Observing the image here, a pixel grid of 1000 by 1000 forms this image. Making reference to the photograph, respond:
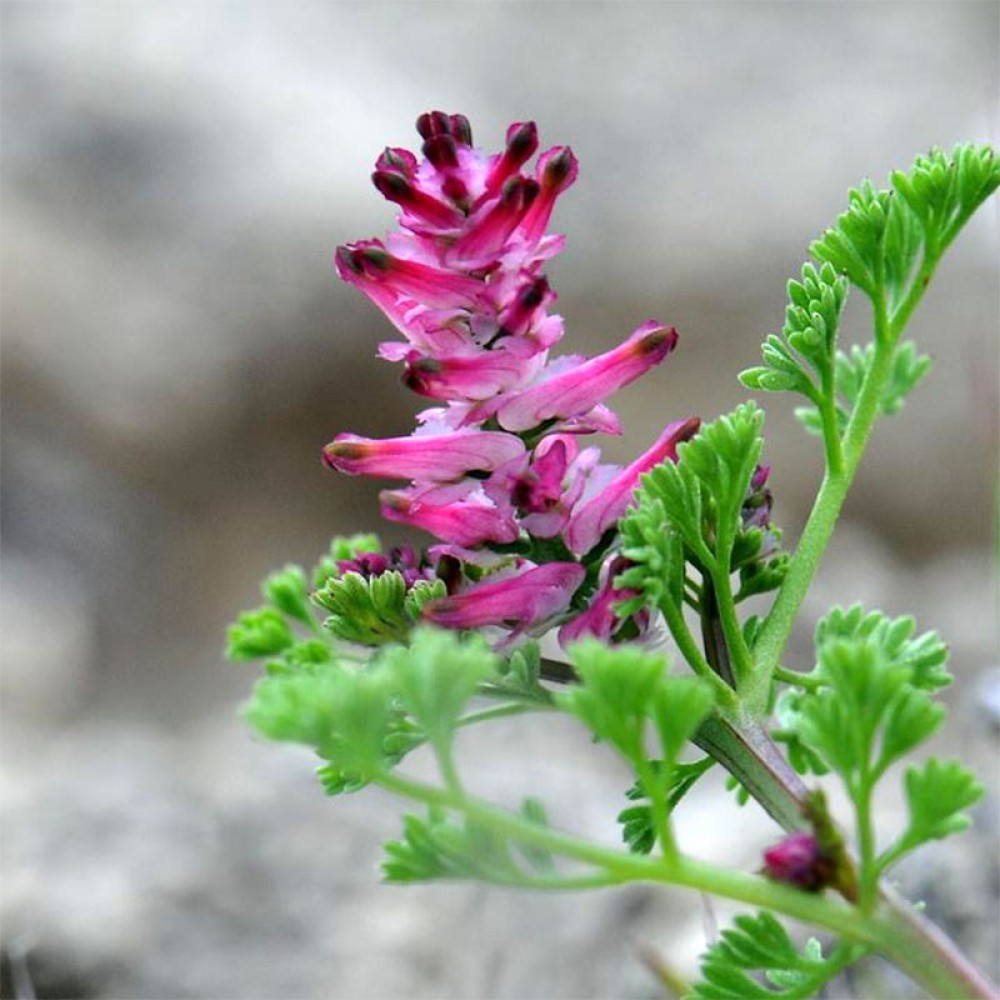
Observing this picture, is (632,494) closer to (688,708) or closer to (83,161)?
(688,708)

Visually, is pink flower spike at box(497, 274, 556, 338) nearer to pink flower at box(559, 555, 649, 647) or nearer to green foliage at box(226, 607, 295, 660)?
pink flower at box(559, 555, 649, 647)

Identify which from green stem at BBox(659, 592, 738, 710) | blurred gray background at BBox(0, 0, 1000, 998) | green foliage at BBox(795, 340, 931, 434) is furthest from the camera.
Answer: blurred gray background at BBox(0, 0, 1000, 998)

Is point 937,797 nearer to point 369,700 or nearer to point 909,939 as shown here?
point 909,939

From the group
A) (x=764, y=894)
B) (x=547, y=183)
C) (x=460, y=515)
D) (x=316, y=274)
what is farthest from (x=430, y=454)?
(x=316, y=274)

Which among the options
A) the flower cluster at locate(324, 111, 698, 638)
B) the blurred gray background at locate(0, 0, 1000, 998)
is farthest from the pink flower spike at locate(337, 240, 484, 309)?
the blurred gray background at locate(0, 0, 1000, 998)

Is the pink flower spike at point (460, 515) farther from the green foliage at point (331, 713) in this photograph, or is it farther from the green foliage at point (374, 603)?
the green foliage at point (331, 713)

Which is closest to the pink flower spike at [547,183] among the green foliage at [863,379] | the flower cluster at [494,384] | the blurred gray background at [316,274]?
the flower cluster at [494,384]
